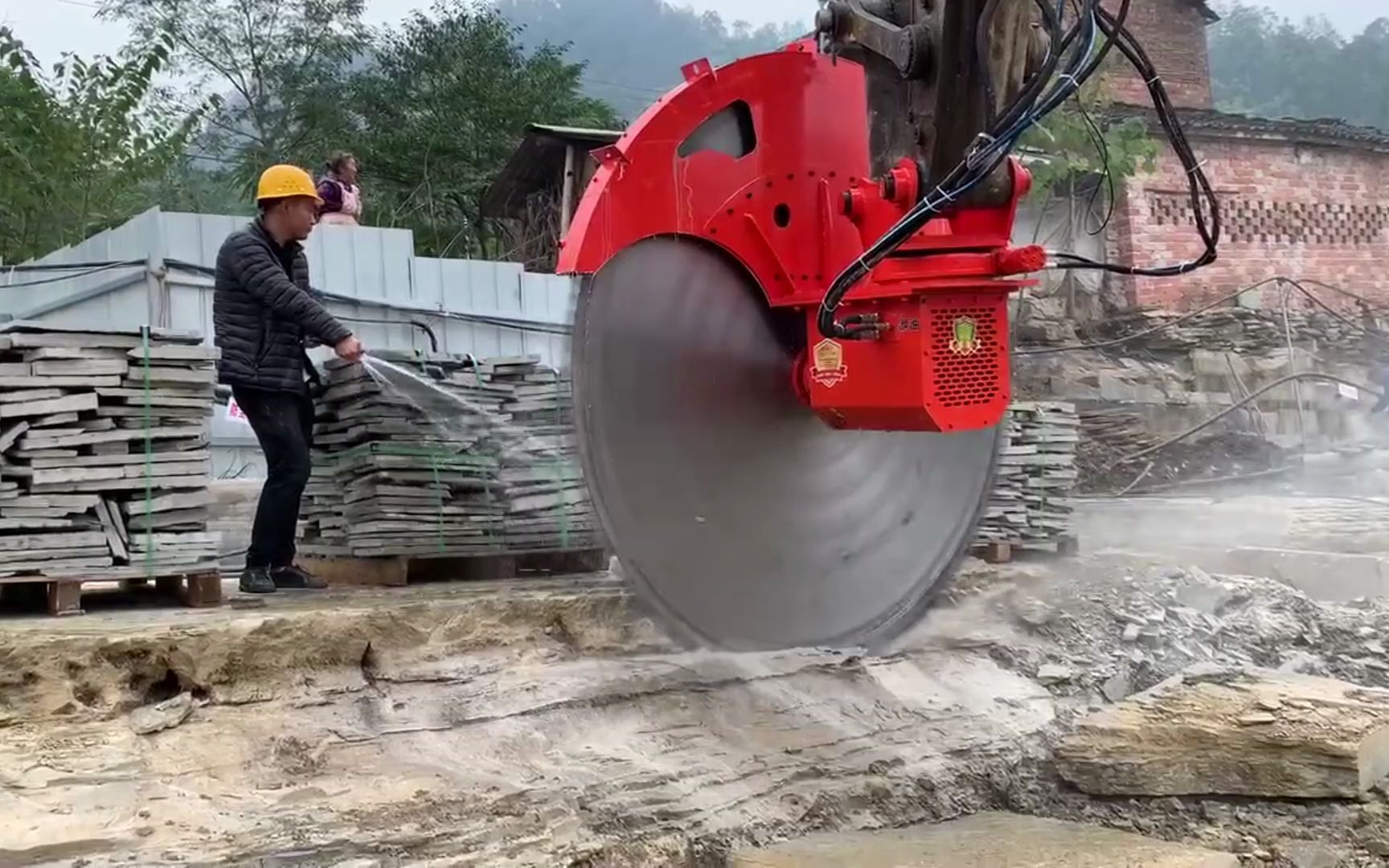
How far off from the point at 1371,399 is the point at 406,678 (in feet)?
49.6

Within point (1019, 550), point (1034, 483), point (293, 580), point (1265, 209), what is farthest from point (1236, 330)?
point (293, 580)

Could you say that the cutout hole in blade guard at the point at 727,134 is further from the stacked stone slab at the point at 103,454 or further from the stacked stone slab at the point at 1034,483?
the stacked stone slab at the point at 1034,483

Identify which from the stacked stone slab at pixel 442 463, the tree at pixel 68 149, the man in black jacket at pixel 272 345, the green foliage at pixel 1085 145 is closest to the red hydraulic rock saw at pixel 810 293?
the stacked stone slab at pixel 442 463

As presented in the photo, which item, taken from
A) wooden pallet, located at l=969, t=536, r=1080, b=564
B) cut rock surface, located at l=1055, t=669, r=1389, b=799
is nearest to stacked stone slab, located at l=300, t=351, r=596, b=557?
cut rock surface, located at l=1055, t=669, r=1389, b=799

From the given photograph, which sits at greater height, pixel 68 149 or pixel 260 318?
pixel 68 149

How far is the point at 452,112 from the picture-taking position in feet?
63.4

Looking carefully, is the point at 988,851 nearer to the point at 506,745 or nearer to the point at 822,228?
the point at 506,745

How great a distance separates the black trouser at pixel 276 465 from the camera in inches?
203

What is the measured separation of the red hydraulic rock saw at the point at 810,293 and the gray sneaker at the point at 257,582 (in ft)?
6.14

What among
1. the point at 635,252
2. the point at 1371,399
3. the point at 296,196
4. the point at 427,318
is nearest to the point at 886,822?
the point at 635,252

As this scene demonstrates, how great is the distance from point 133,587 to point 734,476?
2.60m

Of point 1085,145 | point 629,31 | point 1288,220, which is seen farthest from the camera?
point 629,31

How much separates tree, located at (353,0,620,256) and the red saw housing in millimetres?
13590

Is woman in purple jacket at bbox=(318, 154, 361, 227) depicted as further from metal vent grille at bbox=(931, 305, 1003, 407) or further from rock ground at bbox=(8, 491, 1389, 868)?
metal vent grille at bbox=(931, 305, 1003, 407)
